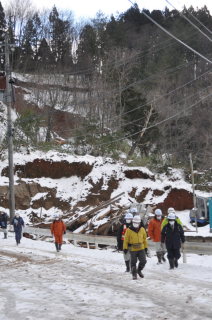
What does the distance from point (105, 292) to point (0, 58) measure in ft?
189

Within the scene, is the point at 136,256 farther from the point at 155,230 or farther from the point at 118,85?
the point at 118,85

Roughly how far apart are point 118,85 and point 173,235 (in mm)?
30371

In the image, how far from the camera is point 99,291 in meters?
7.96

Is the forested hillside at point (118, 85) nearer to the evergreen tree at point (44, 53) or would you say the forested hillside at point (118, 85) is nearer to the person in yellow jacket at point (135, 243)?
the evergreen tree at point (44, 53)

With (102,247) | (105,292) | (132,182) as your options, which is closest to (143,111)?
(132,182)

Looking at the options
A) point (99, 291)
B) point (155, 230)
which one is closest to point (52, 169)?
point (155, 230)

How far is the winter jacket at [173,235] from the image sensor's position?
1073 cm

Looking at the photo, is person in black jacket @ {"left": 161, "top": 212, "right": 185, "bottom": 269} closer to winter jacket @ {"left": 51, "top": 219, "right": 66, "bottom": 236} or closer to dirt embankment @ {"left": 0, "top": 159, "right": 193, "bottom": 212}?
winter jacket @ {"left": 51, "top": 219, "right": 66, "bottom": 236}

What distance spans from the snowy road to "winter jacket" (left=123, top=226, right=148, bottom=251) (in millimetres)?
858

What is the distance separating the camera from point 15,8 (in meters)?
64.1

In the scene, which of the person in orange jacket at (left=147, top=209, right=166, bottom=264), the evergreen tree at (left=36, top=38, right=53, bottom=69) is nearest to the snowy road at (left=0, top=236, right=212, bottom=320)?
the person in orange jacket at (left=147, top=209, right=166, bottom=264)

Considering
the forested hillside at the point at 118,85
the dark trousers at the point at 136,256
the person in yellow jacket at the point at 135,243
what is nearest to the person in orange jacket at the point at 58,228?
the person in yellow jacket at the point at 135,243

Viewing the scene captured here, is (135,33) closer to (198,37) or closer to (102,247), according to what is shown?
(198,37)

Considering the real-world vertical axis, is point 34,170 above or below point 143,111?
below
